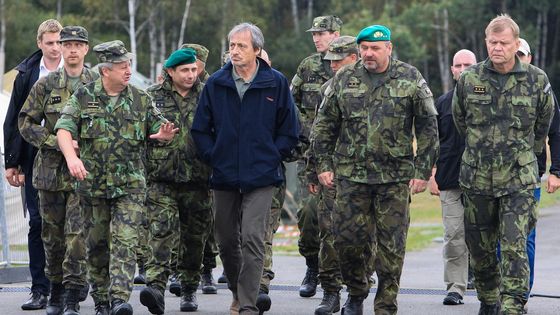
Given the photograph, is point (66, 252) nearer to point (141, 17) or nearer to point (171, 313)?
point (171, 313)

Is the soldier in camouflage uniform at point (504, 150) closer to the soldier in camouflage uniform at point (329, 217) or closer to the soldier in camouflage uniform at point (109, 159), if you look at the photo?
the soldier in camouflage uniform at point (329, 217)

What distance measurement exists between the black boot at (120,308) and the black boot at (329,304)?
190 cm

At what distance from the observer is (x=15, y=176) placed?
11.2 meters

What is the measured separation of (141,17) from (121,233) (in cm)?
5962

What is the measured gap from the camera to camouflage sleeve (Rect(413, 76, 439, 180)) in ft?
31.3

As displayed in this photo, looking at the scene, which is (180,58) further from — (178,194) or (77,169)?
(77,169)

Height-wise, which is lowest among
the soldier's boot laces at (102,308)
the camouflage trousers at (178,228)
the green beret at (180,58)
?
the soldier's boot laces at (102,308)

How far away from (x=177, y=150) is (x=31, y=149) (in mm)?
1305

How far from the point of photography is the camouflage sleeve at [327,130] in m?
9.82

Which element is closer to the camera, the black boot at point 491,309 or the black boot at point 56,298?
the black boot at point 491,309

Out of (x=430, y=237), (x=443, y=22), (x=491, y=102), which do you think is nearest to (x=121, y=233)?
(x=491, y=102)

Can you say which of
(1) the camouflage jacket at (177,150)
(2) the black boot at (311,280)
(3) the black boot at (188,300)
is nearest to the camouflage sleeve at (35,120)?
(1) the camouflage jacket at (177,150)

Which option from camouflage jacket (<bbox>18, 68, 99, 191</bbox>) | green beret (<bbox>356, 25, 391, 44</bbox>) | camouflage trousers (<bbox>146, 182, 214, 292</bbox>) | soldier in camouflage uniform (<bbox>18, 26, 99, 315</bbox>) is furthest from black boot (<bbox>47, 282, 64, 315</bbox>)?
green beret (<bbox>356, 25, 391, 44</bbox>)

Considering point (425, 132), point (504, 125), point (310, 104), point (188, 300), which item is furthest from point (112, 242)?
point (504, 125)
